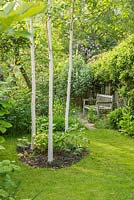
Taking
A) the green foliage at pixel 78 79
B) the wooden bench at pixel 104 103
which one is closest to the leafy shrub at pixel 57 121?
the wooden bench at pixel 104 103

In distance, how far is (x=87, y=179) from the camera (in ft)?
14.9

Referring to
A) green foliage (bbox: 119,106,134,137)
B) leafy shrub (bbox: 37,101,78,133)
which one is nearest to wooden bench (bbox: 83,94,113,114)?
leafy shrub (bbox: 37,101,78,133)

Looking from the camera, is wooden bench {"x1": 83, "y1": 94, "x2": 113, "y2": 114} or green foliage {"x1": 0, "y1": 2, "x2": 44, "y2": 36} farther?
wooden bench {"x1": 83, "y1": 94, "x2": 113, "y2": 114}

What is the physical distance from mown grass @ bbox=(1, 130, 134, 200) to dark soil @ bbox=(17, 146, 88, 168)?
5.0 inches

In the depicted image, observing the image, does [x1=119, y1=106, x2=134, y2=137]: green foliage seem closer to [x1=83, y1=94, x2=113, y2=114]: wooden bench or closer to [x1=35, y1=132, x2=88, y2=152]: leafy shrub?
[x1=83, y1=94, x2=113, y2=114]: wooden bench

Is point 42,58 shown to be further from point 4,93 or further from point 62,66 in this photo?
point 62,66

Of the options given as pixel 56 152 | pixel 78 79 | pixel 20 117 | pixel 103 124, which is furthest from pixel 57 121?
pixel 78 79

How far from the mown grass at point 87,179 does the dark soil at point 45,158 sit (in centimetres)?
13

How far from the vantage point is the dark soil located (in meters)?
5.03

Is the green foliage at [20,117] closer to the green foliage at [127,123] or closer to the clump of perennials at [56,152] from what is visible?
the clump of perennials at [56,152]

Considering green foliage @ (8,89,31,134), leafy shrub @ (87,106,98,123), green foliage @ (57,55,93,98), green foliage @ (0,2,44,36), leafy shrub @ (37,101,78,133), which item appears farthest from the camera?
green foliage @ (57,55,93,98)

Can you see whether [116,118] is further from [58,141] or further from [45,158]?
[45,158]

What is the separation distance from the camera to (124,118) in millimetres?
7977

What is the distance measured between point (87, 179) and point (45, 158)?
102 cm
